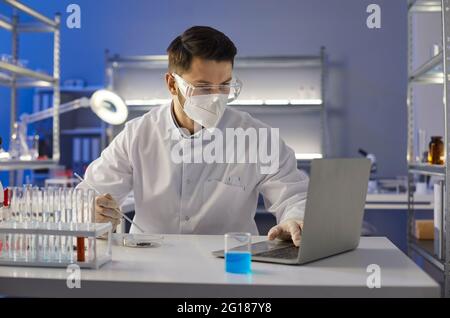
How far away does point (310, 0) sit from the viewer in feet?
14.2

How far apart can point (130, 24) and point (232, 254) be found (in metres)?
3.84

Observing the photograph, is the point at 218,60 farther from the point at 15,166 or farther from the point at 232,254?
the point at 15,166

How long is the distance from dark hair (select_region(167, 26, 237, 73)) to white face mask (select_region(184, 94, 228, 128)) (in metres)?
0.11

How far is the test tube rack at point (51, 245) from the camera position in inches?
40.9

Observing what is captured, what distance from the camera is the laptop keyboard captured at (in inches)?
44.4

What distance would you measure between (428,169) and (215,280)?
1.40m

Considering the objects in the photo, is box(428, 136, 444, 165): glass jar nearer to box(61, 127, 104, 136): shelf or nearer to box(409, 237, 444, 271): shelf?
box(409, 237, 444, 271): shelf

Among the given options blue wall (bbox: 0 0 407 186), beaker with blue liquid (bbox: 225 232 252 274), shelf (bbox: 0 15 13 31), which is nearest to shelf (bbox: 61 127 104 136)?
blue wall (bbox: 0 0 407 186)

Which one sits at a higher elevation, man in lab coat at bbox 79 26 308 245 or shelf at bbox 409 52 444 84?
shelf at bbox 409 52 444 84

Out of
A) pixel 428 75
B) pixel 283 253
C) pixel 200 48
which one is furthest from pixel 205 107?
pixel 428 75

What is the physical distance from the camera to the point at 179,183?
1786mm

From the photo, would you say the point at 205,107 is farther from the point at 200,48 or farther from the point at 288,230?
the point at 288,230

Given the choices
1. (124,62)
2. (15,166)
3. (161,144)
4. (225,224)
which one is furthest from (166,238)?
(124,62)
